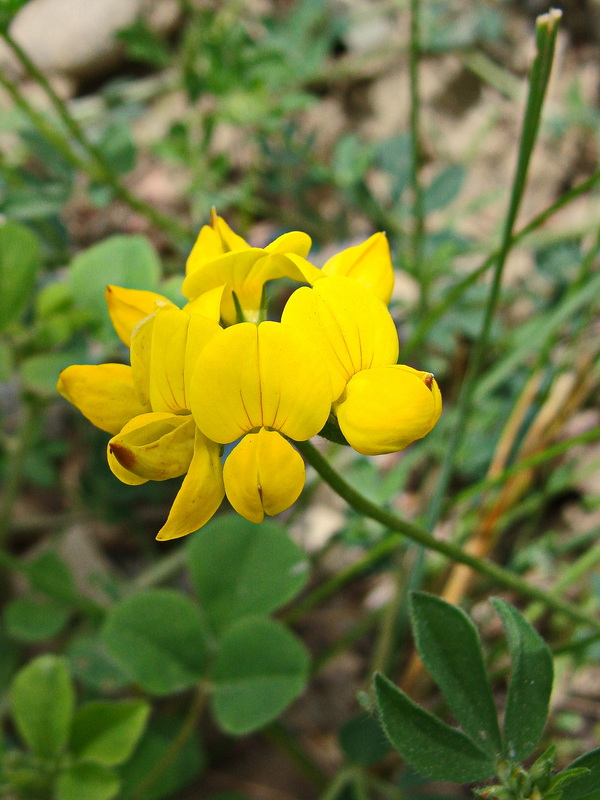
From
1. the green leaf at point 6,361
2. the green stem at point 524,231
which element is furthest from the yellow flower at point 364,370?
the green leaf at point 6,361

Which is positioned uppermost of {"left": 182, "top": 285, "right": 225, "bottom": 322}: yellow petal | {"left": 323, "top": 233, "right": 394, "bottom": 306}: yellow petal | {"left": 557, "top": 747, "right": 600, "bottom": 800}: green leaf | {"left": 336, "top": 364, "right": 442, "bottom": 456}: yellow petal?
{"left": 323, "top": 233, "right": 394, "bottom": 306}: yellow petal

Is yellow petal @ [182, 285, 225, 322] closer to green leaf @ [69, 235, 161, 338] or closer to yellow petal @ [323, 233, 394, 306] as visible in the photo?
yellow petal @ [323, 233, 394, 306]

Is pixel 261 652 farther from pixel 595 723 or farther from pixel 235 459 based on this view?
pixel 595 723

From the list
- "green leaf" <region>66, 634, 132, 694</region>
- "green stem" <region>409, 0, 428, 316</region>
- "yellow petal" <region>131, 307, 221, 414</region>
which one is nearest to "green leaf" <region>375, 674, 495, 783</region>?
"yellow petal" <region>131, 307, 221, 414</region>

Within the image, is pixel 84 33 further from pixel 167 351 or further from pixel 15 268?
A: pixel 167 351

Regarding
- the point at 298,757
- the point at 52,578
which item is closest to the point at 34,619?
the point at 52,578

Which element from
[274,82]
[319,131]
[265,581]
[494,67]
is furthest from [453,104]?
[265,581]
